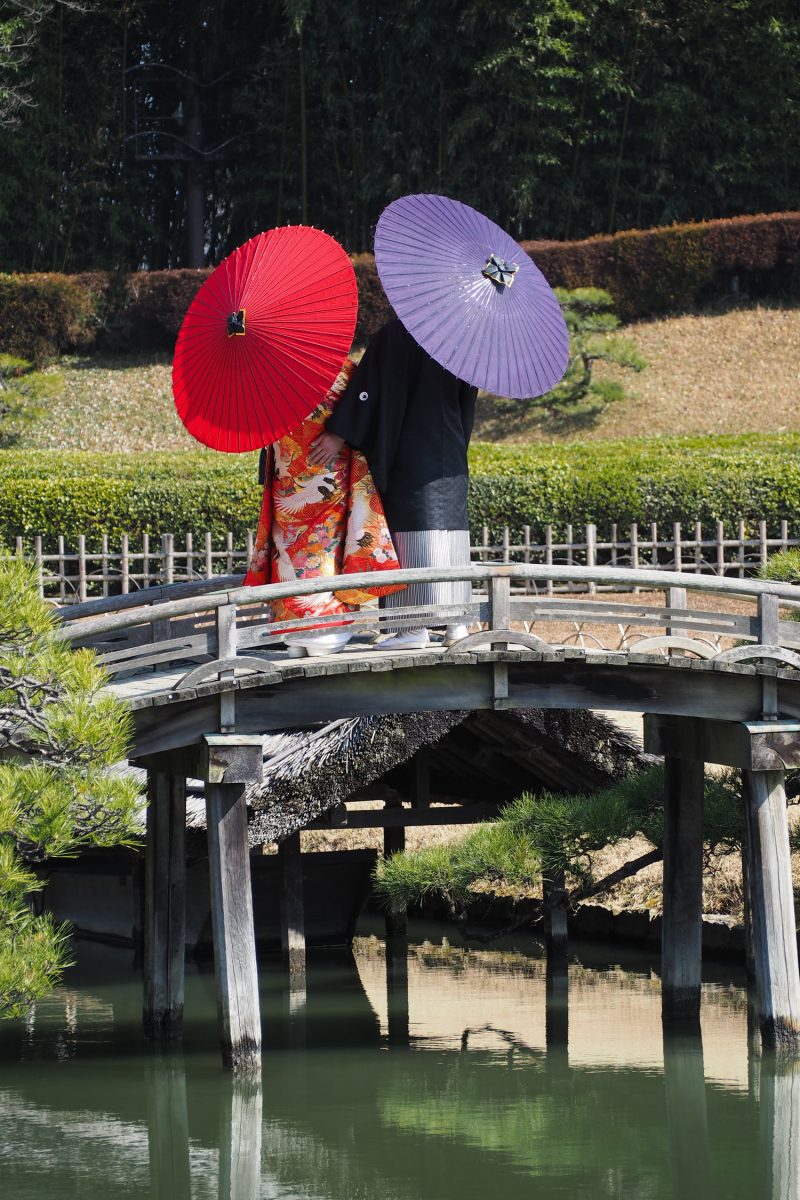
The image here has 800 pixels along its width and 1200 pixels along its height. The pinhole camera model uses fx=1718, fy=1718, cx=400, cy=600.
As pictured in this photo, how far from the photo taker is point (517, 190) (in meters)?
30.8

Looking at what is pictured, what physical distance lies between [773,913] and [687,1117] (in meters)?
1.05

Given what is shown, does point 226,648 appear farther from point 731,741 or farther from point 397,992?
point 397,992

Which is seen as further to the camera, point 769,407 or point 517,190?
point 517,190

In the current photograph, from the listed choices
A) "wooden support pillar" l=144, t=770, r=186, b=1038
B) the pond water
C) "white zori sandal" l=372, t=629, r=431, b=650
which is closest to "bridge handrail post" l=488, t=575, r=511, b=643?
"white zori sandal" l=372, t=629, r=431, b=650

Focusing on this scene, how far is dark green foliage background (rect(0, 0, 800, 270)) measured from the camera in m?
30.7

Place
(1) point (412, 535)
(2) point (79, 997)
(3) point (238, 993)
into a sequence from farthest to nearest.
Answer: (2) point (79, 997) < (1) point (412, 535) < (3) point (238, 993)

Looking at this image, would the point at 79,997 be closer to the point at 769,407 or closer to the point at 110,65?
the point at 769,407

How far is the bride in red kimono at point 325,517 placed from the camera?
8500 mm

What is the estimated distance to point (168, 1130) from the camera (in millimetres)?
7965

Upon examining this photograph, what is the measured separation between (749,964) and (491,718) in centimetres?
217

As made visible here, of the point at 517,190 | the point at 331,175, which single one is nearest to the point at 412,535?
the point at 517,190

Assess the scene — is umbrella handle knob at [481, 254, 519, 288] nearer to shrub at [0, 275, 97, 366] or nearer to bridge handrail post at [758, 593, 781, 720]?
bridge handrail post at [758, 593, 781, 720]

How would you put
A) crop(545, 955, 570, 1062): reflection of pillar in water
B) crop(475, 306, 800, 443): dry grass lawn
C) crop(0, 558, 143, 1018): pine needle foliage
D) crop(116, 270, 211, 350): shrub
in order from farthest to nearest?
crop(116, 270, 211, 350): shrub < crop(475, 306, 800, 443): dry grass lawn < crop(545, 955, 570, 1062): reflection of pillar in water < crop(0, 558, 143, 1018): pine needle foliage

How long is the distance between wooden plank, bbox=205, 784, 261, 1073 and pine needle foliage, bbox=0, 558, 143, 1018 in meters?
1.02
